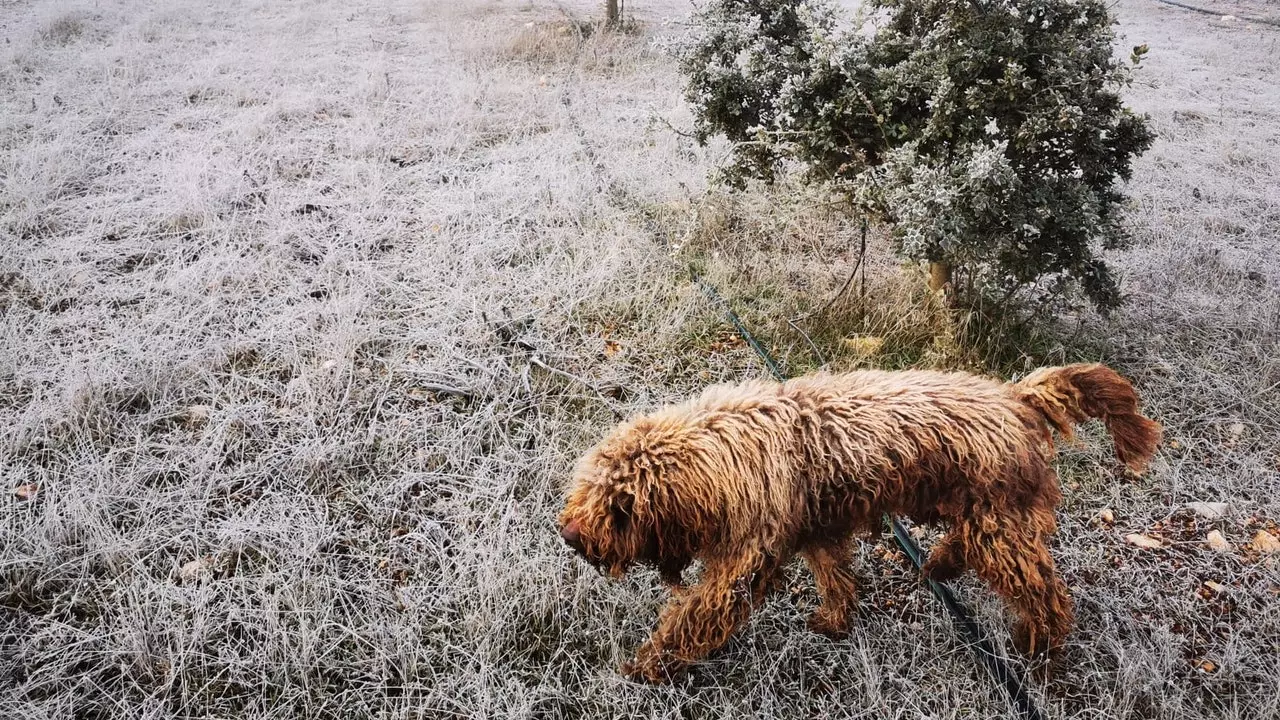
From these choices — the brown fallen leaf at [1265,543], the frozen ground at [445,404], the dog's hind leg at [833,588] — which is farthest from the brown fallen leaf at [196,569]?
the brown fallen leaf at [1265,543]

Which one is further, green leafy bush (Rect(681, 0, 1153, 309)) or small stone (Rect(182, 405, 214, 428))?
small stone (Rect(182, 405, 214, 428))

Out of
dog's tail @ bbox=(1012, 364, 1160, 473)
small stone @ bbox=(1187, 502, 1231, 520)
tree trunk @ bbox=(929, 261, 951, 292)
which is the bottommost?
small stone @ bbox=(1187, 502, 1231, 520)

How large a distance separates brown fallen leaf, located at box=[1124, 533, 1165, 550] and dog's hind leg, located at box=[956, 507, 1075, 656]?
2.95 ft

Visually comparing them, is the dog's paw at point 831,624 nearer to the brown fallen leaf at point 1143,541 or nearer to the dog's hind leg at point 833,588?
the dog's hind leg at point 833,588

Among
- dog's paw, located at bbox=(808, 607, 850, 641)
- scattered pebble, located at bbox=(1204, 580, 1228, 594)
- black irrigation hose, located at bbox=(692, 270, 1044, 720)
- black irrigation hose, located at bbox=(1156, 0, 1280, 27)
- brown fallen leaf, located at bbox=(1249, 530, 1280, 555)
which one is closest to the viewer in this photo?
black irrigation hose, located at bbox=(692, 270, 1044, 720)

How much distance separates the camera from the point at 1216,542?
296cm

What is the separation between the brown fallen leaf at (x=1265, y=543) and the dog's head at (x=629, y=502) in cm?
268

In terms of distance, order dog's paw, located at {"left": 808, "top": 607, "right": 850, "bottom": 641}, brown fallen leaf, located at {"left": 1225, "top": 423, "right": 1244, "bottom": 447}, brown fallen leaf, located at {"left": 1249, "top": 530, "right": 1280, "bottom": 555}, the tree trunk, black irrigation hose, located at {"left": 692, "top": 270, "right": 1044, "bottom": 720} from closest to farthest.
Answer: black irrigation hose, located at {"left": 692, "top": 270, "right": 1044, "bottom": 720} < dog's paw, located at {"left": 808, "top": 607, "right": 850, "bottom": 641} < brown fallen leaf, located at {"left": 1249, "top": 530, "right": 1280, "bottom": 555} < brown fallen leaf, located at {"left": 1225, "top": 423, "right": 1244, "bottom": 447} < the tree trunk

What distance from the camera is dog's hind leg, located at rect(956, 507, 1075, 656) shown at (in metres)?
2.22

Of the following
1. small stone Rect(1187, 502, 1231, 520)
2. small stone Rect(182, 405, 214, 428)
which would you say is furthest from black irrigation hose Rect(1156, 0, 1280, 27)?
small stone Rect(182, 405, 214, 428)

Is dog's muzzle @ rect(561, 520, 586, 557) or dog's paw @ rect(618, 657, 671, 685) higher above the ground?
dog's muzzle @ rect(561, 520, 586, 557)

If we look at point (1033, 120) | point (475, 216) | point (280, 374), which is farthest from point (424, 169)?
point (1033, 120)

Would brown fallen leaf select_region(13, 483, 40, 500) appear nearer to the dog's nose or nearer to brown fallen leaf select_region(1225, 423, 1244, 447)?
the dog's nose

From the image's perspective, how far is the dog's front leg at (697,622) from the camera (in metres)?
2.20
